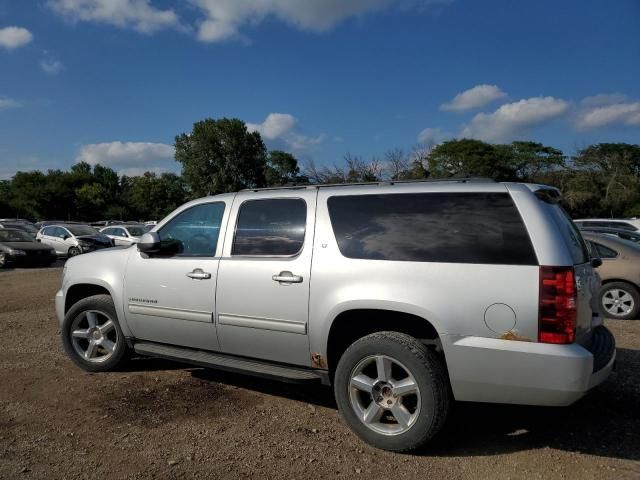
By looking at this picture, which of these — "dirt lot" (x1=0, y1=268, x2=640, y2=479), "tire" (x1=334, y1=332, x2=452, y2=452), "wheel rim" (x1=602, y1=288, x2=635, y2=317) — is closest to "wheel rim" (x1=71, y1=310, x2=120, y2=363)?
"dirt lot" (x1=0, y1=268, x2=640, y2=479)

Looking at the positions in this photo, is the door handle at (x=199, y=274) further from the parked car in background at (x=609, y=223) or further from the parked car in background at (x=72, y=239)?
the parked car in background at (x=72, y=239)

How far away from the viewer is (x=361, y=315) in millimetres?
3797

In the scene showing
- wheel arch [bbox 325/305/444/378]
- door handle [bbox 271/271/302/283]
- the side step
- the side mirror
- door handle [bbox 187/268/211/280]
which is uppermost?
the side mirror

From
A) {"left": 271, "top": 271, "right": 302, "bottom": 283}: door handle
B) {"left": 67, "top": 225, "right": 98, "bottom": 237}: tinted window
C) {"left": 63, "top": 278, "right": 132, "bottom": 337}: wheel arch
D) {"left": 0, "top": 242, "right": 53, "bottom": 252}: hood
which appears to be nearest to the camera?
{"left": 271, "top": 271, "right": 302, "bottom": 283}: door handle

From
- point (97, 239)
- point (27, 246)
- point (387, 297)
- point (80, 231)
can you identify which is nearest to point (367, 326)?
point (387, 297)

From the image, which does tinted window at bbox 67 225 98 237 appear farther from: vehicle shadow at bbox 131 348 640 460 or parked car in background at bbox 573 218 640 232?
vehicle shadow at bbox 131 348 640 460

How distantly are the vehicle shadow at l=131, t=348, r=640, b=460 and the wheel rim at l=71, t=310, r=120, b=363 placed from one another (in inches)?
40.5

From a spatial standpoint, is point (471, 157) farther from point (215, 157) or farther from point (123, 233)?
point (123, 233)

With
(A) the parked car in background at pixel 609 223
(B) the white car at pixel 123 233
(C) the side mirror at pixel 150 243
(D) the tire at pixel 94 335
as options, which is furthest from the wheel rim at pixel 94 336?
(B) the white car at pixel 123 233

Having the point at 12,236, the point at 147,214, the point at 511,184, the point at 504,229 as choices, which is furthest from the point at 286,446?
the point at 147,214

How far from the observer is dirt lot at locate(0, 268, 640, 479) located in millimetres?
3377

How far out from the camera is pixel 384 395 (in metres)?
3.62

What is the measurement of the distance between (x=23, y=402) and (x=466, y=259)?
3984 millimetres

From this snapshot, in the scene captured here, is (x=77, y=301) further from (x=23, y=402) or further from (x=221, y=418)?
(x=221, y=418)
